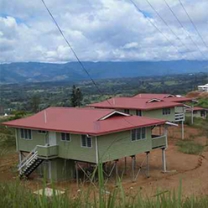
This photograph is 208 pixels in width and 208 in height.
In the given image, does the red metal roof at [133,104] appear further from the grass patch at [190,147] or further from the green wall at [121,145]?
the green wall at [121,145]

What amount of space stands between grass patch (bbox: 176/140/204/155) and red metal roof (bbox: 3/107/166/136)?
346 inches

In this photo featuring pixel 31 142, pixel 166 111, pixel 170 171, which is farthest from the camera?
pixel 166 111

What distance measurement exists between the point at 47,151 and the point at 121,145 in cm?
411

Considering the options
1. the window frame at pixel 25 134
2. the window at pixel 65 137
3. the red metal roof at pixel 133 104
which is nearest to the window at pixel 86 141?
the window at pixel 65 137

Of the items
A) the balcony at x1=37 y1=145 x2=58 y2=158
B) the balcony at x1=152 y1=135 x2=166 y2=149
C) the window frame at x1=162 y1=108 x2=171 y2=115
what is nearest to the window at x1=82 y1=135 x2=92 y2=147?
the balcony at x1=37 y1=145 x2=58 y2=158

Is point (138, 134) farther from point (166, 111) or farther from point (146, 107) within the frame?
point (166, 111)

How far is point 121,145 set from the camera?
23000 mm

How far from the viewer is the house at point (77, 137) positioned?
21906mm

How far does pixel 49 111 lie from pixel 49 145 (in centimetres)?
314

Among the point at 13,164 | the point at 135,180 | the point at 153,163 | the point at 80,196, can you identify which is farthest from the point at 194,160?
the point at 80,196

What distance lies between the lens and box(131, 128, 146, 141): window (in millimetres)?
23891

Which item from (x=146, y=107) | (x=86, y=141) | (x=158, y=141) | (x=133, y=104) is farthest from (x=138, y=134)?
(x=133, y=104)

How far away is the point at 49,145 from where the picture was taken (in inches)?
950

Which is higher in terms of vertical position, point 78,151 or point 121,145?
point 121,145
